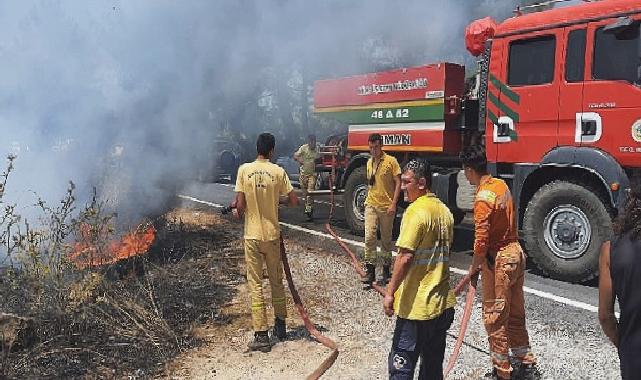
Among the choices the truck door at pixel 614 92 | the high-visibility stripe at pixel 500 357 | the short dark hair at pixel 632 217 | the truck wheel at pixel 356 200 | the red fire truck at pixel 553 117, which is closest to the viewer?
the short dark hair at pixel 632 217

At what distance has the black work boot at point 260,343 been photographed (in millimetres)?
4461

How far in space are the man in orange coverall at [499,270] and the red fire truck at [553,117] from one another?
2.50 metres

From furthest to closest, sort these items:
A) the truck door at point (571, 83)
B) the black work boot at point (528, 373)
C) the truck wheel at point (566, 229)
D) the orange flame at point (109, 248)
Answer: the truck door at point (571, 83), the truck wheel at point (566, 229), the orange flame at point (109, 248), the black work boot at point (528, 373)

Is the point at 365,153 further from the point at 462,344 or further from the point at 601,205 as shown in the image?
the point at 462,344

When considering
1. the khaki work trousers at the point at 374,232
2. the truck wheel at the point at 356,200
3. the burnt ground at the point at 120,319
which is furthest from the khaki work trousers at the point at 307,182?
the burnt ground at the point at 120,319

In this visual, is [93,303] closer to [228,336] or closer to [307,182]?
[228,336]

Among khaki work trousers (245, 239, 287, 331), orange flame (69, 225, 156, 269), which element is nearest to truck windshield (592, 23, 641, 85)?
khaki work trousers (245, 239, 287, 331)

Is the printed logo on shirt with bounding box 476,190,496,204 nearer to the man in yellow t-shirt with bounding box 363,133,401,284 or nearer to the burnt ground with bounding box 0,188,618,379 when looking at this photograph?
the burnt ground with bounding box 0,188,618,379

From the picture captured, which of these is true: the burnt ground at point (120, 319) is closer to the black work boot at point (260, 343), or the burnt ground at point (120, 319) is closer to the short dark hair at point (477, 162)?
the black work boot at point (260, 343)

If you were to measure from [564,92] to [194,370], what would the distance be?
4950 mm

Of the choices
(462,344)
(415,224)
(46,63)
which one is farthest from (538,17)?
(46,63)

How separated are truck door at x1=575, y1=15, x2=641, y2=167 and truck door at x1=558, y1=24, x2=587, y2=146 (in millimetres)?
66

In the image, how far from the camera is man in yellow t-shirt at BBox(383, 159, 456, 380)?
314 centimetres

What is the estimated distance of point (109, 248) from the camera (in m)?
6.26
